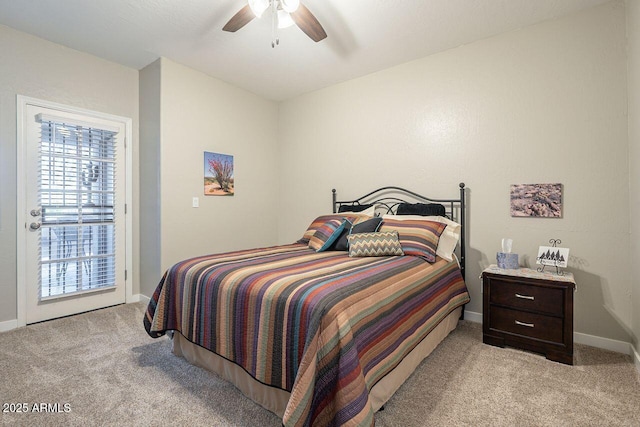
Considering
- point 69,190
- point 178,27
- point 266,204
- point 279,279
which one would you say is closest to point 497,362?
point 279,279

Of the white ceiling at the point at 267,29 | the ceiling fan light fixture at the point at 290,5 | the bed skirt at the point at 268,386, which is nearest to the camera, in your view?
the bed skirt at the point at 268,386

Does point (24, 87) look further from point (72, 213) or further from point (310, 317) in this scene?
point (310, 317)

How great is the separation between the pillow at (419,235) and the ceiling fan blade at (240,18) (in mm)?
2016

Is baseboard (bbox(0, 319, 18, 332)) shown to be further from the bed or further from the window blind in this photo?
the bed

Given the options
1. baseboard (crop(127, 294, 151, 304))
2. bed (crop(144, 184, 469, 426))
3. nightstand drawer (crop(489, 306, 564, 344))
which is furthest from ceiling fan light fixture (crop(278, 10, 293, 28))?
baseboard (crop(127, 294, 151, 304))

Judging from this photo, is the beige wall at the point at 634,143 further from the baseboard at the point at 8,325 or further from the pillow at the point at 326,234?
the baseboard at the point at 8,325

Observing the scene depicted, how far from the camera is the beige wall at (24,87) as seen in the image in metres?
2.69

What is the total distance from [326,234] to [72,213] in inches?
103

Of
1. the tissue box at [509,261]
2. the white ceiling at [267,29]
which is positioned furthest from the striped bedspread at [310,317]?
the white ceiling at [267,29]

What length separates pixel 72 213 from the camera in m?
3.07

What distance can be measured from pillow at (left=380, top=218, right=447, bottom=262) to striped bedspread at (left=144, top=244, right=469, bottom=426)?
5.0 inches

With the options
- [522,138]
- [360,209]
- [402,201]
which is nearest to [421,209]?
[402,201]

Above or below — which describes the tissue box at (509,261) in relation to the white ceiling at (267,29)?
below

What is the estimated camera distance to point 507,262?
7.95 feet
